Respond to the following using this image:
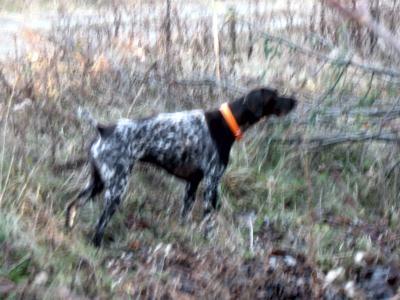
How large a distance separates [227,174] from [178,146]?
752 millimetres

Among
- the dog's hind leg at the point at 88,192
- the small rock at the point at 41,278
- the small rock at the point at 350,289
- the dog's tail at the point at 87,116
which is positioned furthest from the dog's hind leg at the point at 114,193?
the small rock at the point at 350,289

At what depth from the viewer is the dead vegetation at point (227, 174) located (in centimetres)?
488

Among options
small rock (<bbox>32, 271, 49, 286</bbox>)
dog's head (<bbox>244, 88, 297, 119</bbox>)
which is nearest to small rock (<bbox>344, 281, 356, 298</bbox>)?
dog's head (<bbox>244, 88, 297, 119</bbox>)

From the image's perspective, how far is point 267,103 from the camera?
6250 millimetres

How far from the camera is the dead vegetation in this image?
192 inches

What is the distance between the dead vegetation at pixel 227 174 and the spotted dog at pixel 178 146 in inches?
8.9

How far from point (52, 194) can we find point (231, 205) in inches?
57.8

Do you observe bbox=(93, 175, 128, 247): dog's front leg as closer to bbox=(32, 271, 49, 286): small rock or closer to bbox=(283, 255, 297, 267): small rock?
bbox=(32, 271, 49, 286): small rock

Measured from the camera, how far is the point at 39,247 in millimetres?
4781

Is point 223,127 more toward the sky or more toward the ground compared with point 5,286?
more toward the sky

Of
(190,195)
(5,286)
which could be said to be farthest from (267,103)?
(5,286)

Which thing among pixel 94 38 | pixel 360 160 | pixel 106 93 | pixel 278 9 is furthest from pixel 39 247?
pixel 278 9

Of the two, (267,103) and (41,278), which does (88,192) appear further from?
(267,103)

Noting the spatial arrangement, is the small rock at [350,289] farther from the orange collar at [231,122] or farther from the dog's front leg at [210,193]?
the orange collar at [231,122]
